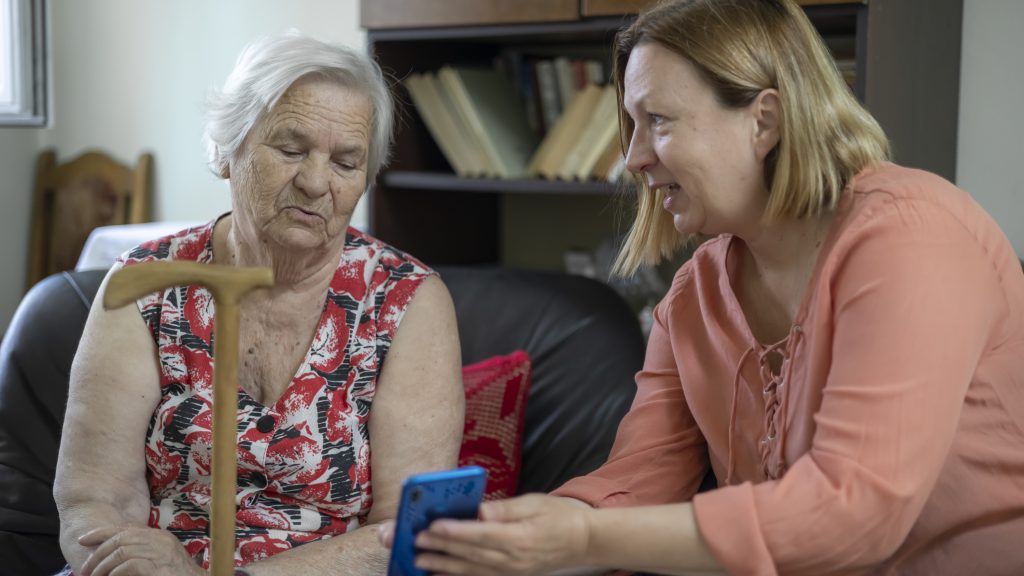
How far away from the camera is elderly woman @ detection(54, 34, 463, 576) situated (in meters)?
1.59

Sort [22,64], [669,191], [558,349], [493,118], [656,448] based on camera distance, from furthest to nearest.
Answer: [493,118], [22,64], [558,349], [656,448], [669,191]

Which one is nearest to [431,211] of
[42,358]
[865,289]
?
[42,358]

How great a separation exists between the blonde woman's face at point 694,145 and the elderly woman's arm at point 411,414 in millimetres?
447

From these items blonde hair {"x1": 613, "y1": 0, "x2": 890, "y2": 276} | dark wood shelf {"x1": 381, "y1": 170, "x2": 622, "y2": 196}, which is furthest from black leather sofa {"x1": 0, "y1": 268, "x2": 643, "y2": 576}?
blonde hair {"x1": 613, "y1": 0, "x2": 890, "y2": 276}

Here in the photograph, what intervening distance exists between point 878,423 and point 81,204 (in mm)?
3064

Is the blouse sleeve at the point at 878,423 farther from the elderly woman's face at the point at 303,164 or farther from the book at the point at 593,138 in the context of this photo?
the book at the point at 593,138

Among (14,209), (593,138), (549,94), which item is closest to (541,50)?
(549,94)

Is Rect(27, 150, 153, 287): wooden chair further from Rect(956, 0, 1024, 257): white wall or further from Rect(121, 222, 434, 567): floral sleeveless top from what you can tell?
Rect(956, 0, 1024, 257): white wall

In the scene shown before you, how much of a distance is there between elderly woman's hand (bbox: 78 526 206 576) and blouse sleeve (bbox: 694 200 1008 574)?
0.69m

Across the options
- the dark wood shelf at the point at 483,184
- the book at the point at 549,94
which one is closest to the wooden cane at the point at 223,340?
the dark wood shelf at the point at 483,184

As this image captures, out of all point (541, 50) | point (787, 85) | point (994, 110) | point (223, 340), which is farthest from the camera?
point (541, 50)

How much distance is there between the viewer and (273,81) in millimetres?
1596

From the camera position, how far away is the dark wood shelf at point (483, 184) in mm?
2332

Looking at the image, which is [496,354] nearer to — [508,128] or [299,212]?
[299,212]
